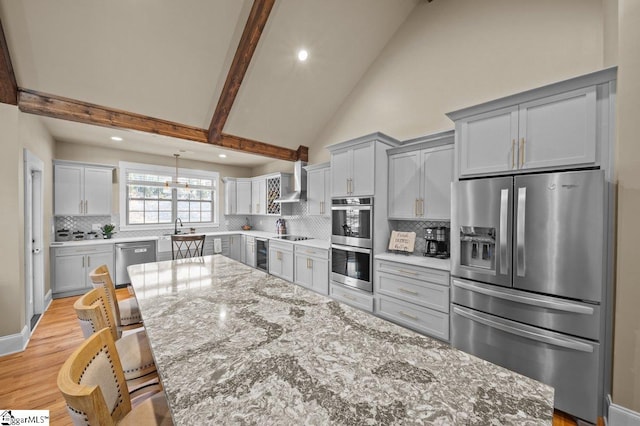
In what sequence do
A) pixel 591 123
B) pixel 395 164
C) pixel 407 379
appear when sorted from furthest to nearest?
pixel 395 164
pixel 591 123
pixel 407 379

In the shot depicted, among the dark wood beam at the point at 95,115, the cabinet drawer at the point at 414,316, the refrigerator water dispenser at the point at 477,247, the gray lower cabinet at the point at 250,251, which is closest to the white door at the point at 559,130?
the refrigerator water dispenser at the point at 477,247

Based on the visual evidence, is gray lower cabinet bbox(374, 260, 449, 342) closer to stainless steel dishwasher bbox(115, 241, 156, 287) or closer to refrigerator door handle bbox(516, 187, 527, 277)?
refrigerator door handle bbox(516, 187, 527, 277)

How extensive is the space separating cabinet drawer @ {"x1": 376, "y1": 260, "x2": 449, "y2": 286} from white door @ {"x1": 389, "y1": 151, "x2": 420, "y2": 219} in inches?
25.2

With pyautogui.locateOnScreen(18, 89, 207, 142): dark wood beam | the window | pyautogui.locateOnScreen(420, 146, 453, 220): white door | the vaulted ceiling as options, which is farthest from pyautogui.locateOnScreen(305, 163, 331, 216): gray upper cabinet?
the window

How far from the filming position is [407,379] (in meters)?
0.84

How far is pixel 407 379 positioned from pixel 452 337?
1.90 m

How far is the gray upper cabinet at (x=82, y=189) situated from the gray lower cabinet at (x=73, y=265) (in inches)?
28.3

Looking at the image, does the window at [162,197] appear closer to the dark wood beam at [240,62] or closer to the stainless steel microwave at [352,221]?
the dark wood beam at [240,62]

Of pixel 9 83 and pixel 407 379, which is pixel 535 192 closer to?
pixel 407 379

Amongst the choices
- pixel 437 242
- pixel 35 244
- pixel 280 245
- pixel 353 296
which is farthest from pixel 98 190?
pixel 437 242

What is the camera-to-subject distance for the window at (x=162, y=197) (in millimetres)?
5336

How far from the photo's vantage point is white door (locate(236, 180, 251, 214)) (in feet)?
21.5

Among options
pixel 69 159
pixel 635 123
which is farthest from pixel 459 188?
pixel 69 159

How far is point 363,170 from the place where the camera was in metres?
3.37
